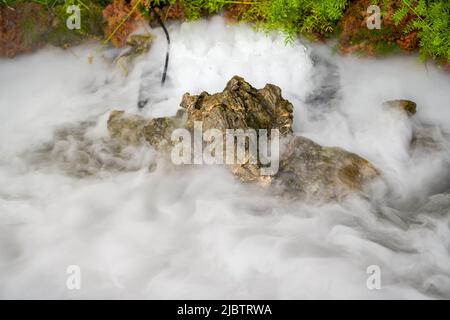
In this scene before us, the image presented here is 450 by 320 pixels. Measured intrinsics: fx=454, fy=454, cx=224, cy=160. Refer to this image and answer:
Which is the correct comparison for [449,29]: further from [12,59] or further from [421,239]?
[12,59]

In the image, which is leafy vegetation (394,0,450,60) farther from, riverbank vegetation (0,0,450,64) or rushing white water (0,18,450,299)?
rushing white water (0,18,450,299)

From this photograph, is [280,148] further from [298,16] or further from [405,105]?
[298,16]

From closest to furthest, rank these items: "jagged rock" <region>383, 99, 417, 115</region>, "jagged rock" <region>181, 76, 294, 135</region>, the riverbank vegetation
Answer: "jagged rock" <region>181, 76, 294, 135</region> → the riverbank vegetation → "jagged rock" <region>383, 99, 417, 115</region>

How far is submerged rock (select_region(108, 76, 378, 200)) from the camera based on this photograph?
4.70 m

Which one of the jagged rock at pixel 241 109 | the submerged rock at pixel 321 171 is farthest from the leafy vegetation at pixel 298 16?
the submerged rock at pixel 321 171

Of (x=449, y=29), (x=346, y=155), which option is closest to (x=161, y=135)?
(x=346, y=155)

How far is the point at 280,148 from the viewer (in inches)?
191

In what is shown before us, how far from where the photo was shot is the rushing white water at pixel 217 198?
416 centimetres

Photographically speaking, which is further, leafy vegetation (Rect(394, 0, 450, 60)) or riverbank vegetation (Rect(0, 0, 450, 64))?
riverbank vegetation (Rect(0, 0, 450, 64))

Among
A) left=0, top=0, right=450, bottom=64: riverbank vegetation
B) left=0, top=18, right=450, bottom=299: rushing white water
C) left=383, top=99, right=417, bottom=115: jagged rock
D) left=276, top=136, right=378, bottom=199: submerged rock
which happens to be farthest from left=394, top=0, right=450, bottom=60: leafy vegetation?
left=276, top=136, right=378, bottom=199: submerged rock

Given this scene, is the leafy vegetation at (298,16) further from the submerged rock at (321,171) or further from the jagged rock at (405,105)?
the submerged rock at (321,171)

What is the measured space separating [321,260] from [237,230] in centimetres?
88

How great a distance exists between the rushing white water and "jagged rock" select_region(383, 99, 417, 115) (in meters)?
0.11

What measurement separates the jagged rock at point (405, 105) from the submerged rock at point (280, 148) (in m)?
0.96
